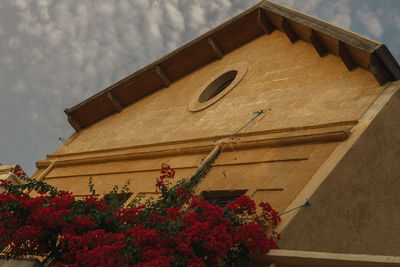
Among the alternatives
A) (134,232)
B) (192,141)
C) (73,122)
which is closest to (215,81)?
(192,141)

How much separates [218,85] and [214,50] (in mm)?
1432

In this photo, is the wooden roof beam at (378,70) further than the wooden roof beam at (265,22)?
No

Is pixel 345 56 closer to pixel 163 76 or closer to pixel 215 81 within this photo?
pixel 215 81

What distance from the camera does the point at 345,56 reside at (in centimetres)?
909

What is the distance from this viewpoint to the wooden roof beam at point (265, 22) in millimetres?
12391

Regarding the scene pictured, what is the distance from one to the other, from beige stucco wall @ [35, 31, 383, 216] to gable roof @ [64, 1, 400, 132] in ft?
0.94

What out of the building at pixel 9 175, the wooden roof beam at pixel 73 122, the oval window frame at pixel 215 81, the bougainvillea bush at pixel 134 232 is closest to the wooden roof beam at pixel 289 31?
the oval window frame at pixel 215 81

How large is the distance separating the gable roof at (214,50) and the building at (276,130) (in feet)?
0.11

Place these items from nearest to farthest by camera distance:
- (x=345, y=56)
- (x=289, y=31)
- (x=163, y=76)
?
(x=345, y=56), (x=289, y=31), (x=163, y=76)

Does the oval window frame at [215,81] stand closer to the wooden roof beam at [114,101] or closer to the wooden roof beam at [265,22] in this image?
the wooden roof beam at [265,22]

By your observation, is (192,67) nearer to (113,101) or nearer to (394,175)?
(113,101)

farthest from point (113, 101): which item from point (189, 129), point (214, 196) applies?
point (214, 196)

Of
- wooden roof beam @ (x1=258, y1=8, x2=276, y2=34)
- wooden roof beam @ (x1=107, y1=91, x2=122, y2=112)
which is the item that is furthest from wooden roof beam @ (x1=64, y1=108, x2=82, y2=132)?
wooden roof beam @ (x1=258, y1=8, x2=276, y2=34)

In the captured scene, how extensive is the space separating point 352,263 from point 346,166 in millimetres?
2424
